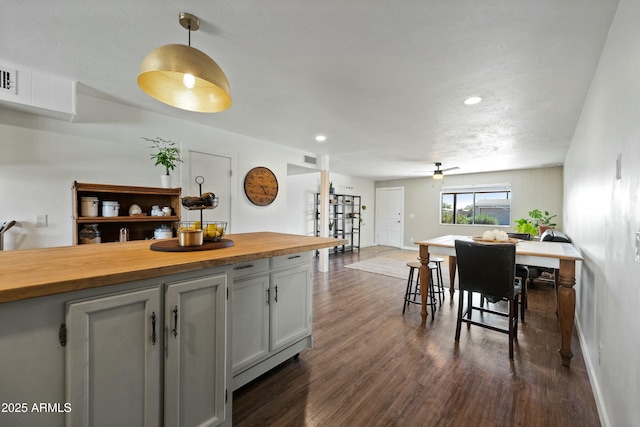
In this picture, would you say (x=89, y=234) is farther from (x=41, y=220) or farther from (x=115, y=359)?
(x=115, y=359)

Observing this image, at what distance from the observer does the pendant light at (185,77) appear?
1218mm

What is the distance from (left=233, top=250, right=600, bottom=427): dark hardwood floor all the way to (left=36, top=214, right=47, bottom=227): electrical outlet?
96.8 inches

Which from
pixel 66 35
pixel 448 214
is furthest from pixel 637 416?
pixel 448 214

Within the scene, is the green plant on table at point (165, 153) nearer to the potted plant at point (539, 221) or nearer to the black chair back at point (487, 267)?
the black chair back at point (487, 267)

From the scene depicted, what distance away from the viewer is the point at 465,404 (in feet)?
5.50

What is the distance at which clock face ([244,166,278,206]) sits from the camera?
13.2ft

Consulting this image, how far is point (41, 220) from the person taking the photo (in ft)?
8.18

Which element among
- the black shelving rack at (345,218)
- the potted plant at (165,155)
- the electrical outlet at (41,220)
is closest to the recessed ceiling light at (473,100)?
the potted plant at (165,155)

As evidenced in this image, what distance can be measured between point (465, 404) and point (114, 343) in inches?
77.6

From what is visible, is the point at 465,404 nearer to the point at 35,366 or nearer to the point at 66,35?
the point at 35,366

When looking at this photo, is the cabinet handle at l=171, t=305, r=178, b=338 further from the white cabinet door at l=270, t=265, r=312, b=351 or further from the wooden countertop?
the white cabinet door at l=270, t=265, r=312, b=351

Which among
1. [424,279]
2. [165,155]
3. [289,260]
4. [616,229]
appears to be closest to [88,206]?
[165,155]

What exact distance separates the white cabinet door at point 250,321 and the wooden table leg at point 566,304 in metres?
2.34

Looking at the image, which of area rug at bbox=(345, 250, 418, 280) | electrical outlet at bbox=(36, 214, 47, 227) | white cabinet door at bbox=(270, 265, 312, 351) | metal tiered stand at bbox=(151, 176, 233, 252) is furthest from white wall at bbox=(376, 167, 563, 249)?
electrical outlet at bbox=(36, 214, 47, 227)
